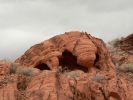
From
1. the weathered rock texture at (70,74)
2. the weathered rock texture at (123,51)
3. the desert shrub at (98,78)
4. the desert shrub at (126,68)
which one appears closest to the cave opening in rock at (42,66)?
the weathered rock texture at (70,74)

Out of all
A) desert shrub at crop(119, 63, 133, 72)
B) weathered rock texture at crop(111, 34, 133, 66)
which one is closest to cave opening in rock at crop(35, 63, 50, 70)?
desert shrub at crop(119, 63, 133, 72)

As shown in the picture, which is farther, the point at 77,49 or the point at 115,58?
the point at 115,58

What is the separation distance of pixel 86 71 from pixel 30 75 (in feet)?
16.0

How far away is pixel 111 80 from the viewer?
30.2 meters

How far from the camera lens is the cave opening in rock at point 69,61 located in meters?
33.4

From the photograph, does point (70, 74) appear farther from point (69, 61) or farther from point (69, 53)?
point (69, 53)

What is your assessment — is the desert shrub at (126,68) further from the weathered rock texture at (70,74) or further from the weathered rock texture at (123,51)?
the weathered rock texture at (123,51)

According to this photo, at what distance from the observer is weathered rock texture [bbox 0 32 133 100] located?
88.6ft

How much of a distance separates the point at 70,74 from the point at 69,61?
3674 mm

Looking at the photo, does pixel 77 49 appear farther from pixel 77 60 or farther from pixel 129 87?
pixel 129 87

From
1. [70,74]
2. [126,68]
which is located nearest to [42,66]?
[70,74]

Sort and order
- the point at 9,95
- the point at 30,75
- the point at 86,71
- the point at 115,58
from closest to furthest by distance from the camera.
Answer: the point at 9,95, the point at 30,75, the point at 86,71, the point at 115,58

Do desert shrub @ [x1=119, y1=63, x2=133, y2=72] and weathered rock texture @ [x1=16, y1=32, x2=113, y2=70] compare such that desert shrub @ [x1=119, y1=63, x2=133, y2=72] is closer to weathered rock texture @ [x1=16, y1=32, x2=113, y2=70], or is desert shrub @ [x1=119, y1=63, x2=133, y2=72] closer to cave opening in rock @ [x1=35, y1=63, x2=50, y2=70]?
weathered rock texture @ [x1=16, y1=32, x2=113, y2=70]

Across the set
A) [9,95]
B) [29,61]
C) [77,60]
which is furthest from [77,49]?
[9,95]
